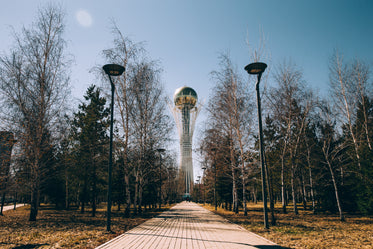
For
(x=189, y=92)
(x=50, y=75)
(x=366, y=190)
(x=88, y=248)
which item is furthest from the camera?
(x=189, y=92)

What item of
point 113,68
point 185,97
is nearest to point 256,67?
point 113,68

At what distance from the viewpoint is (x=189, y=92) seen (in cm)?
7369

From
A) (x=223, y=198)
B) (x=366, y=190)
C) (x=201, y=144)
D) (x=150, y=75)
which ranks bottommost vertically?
(x=223, y=198)

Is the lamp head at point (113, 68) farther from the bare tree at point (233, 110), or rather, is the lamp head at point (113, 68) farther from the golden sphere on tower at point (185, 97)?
the golden sphere on tower at point (185, 97)

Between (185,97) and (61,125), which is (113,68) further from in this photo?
(185,97)

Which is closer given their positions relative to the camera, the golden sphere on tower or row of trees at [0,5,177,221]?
row of trees at [0,5,177,221]

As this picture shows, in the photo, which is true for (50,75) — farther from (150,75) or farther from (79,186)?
(79,186)

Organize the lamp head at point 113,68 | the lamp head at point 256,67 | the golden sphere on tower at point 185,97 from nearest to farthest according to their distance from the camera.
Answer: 1. the lamp head at point 256,67
2. the lamp head at point 113,68
3. the golden sphere on tower at point 185,97

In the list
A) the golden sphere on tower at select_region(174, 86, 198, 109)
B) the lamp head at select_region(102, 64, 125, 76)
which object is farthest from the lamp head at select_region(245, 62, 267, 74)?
the golden sphere on tower at select_region(174, 86, 198, 109)

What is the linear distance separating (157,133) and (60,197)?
19.4m

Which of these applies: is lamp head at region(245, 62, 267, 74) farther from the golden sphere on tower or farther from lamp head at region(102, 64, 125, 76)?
the golden sphere on tower

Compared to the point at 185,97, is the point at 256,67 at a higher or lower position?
lower

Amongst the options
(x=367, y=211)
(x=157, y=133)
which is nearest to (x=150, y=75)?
(x=157, y=133)

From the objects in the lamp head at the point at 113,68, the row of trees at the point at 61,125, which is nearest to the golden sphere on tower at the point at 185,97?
the row of trees at the point at 61,125
